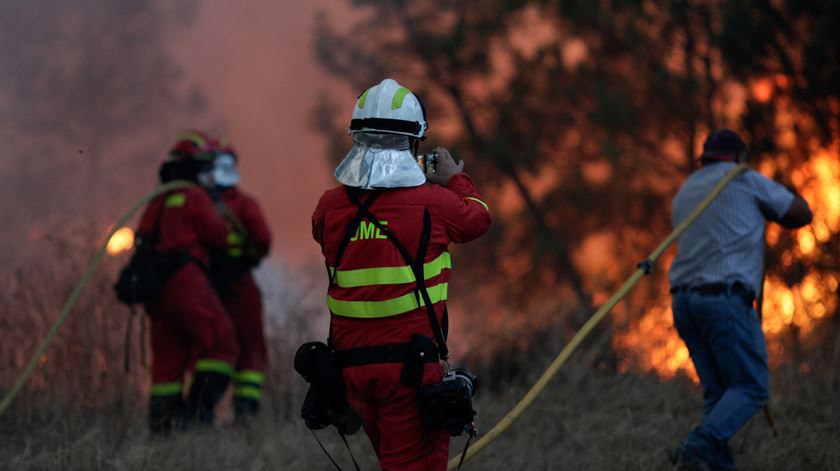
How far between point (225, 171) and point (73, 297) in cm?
150

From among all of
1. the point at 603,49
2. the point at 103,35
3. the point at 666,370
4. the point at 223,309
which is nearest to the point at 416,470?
the point at 223,309

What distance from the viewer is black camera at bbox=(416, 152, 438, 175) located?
4.00 m

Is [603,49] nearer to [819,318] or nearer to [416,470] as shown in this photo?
[819,318]

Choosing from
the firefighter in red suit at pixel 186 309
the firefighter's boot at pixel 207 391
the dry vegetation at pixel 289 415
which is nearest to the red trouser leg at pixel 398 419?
the dry vegetation at pixel 289 415

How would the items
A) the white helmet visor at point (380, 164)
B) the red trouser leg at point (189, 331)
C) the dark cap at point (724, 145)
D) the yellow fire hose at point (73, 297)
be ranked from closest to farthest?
the white helmet visor at point (380, 164) → the dark cap at point (724, 145) → the yellow fire hose at point (73, 297) → the red trouser leg at point (189, 331)

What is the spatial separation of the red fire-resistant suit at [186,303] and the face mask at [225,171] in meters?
0.31

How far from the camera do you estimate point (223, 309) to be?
6953 mm

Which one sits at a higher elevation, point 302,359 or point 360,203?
point 360,203

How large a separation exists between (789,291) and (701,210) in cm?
488

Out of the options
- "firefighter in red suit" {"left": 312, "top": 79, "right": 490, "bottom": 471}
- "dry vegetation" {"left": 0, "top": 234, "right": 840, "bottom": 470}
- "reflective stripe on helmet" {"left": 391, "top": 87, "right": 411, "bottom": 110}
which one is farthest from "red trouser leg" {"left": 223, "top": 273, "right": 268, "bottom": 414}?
"reflective stripe on helmet" {"left": 391, "top": 87, "right": 411, "bottom": 110}

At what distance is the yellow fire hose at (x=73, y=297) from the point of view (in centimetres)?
568

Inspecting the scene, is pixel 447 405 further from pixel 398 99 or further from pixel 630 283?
pixel 630 283

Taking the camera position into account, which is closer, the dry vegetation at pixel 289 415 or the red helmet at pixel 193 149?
the dry vegetation at pixel 289 415

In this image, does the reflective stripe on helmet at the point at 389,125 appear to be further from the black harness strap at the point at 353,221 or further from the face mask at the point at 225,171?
the face mask at the point at 225,171
